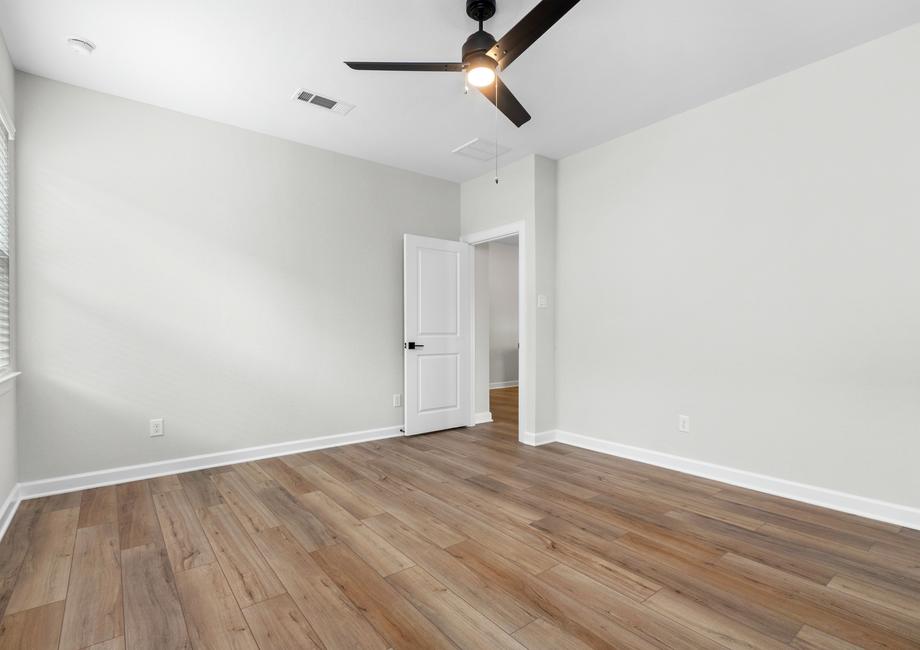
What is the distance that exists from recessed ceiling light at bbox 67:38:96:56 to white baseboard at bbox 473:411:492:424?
423 centimetres

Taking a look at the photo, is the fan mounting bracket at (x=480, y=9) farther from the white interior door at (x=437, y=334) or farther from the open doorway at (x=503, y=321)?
the open doorway at (x=503, y=321)

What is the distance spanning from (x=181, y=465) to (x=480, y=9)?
11.7 feet

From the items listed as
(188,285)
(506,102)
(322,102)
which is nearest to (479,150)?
(322,102)

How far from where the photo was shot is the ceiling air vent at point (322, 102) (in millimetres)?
3176

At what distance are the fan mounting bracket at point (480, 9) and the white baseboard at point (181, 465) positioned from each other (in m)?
3.39

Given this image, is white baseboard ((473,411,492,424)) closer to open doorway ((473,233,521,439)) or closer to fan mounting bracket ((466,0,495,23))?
open doorway ((473,233,521,439))

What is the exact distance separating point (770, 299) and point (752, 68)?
1.44m

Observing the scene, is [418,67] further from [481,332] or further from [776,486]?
[481,332]

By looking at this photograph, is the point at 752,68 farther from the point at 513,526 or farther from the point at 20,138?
the point at 20,138

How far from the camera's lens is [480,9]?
2207mm

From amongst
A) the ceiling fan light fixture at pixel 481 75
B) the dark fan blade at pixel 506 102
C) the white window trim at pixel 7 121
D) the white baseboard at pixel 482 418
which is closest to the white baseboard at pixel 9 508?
the white window trim at pixel 7 121

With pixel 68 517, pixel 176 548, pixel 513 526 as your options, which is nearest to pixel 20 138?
pixel 68 517

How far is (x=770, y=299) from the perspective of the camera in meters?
2.98

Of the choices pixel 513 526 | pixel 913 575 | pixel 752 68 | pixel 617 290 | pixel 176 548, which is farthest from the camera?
pixel 617 290
